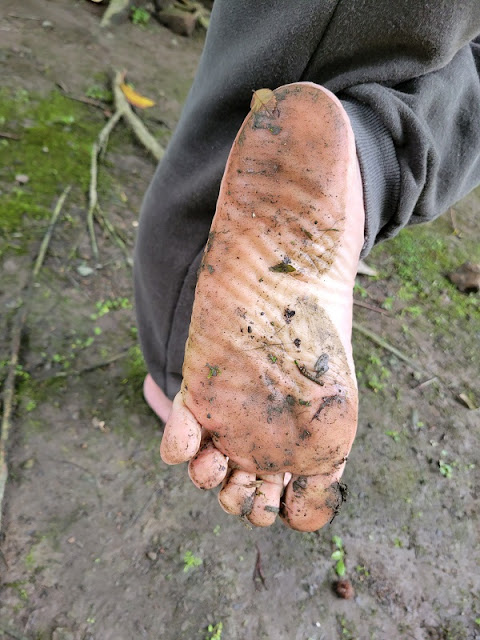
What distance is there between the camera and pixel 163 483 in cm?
146

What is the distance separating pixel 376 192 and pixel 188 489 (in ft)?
3.29

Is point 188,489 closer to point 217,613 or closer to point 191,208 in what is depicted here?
point 217,613

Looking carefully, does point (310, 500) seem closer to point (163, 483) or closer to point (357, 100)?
point (357, 100)

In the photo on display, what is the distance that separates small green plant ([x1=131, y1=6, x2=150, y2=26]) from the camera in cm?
379

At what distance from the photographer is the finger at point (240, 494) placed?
0.78 meters

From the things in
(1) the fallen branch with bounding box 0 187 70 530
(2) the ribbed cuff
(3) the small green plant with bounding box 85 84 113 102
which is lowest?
(3) the small green plant with bounding box 85 84 113 102

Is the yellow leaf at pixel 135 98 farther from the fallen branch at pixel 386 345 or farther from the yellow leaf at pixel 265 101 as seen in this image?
the yellow leaf at pixel 265 101

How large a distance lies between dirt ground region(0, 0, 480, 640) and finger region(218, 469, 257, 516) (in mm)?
642

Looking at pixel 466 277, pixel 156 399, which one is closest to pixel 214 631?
pixel 156 399

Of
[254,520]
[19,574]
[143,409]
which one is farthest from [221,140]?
[19,574]

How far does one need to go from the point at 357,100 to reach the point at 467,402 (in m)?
1.50

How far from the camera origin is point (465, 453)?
1.83 meters

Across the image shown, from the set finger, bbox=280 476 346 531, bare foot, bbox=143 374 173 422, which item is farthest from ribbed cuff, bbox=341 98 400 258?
bare foot, bbox=143 374 173 422

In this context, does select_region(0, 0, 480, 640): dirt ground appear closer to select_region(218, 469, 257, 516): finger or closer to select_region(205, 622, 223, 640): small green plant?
select_region(205, 622, 223, 640): small green plant
